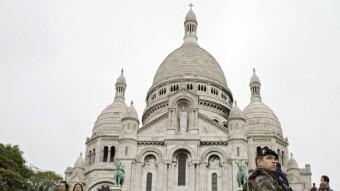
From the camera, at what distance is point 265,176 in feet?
18.0

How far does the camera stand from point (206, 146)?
136ft

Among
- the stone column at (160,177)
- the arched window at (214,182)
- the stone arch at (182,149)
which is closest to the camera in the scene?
the stone column at (160,177)

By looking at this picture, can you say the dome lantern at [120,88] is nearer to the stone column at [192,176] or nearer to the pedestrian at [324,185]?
the stone column at [192,176]

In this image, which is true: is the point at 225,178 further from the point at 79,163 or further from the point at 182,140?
the point at 79,163

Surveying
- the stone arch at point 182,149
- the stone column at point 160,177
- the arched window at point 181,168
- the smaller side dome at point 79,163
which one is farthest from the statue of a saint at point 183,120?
the smaller side dome at point 79,163

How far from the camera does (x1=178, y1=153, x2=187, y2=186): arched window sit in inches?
1583

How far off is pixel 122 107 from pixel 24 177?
17244 millimetres

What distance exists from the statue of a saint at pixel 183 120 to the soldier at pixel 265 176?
3689cm

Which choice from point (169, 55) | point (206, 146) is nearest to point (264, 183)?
point (206, 146)

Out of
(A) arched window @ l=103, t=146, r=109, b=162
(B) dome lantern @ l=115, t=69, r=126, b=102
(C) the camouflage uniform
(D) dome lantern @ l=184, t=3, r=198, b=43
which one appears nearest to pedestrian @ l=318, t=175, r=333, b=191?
(C) the camouflage uniform

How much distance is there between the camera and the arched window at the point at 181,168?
40.2 m

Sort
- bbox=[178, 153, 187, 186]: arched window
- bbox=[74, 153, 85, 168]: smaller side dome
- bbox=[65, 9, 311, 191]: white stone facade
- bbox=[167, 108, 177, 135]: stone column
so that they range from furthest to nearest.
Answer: bbox=[74, 153, 85, 168]: smaller side dome
bbox=[167, 108, 177, 135]: stone column
bbox=[65, 9, 311, 191]: white stone facade
bbox=[178, 153, 187, 186]: arched window

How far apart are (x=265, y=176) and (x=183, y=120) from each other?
124 feet

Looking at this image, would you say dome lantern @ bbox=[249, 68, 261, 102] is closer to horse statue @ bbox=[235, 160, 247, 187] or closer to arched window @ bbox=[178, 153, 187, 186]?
arched window @ bbox=[178, 153, 187, 186]
